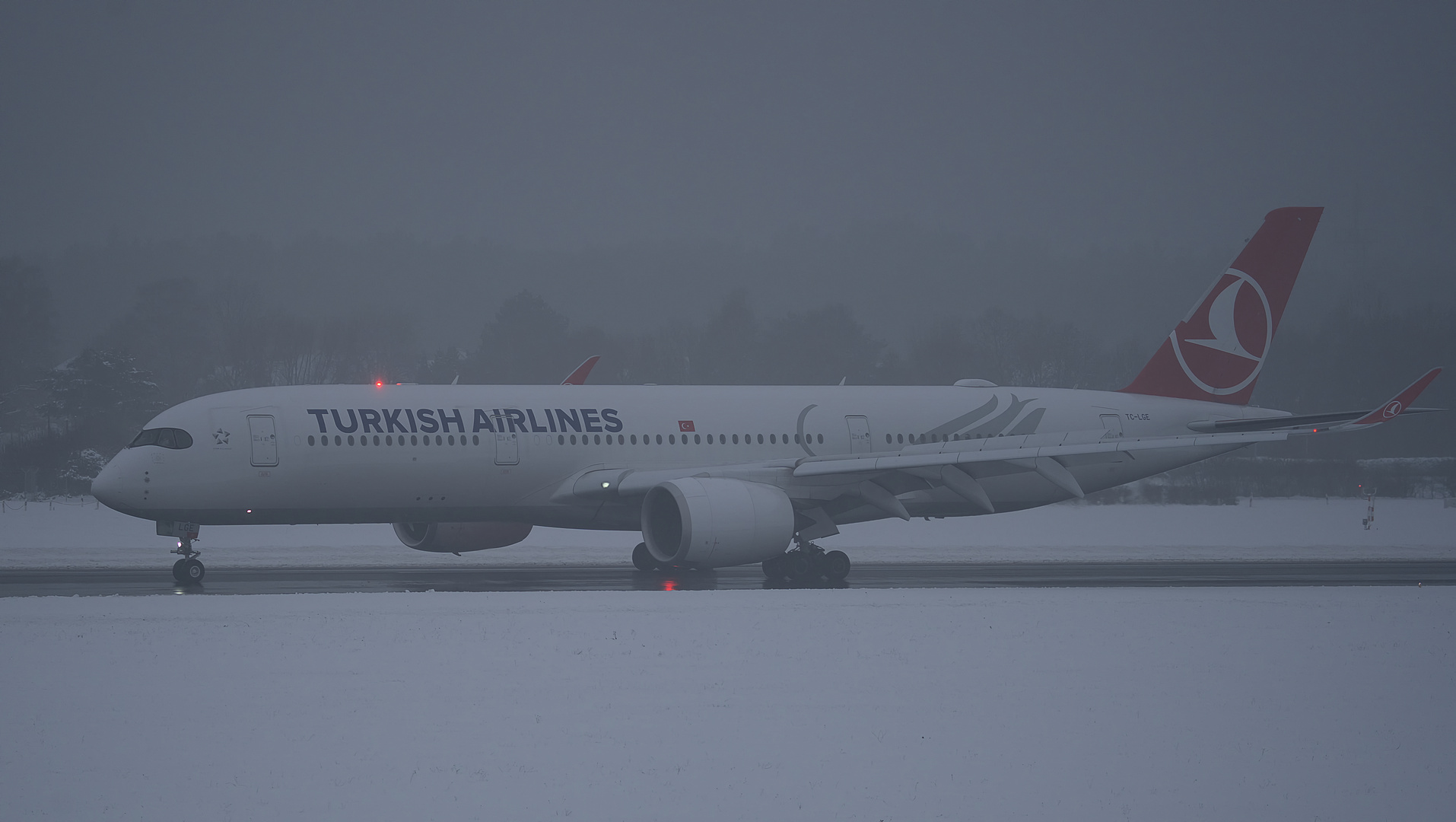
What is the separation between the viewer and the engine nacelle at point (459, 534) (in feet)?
81.8

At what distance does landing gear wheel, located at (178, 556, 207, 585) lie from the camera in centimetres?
Result: 2130

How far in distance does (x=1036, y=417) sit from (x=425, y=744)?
20173 millimetres

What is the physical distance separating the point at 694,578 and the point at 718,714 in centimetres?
1275

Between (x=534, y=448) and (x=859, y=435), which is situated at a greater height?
(x=859, y=435)

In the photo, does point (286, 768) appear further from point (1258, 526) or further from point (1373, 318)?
point (1373, 318)

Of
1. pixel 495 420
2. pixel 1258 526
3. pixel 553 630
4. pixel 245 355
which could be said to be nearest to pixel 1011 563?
pixel 495 420

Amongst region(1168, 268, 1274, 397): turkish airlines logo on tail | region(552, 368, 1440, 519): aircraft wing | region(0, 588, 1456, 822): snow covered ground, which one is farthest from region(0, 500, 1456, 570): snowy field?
region(0, 588, 1456, 822): snow covered ground

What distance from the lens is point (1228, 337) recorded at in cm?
2888

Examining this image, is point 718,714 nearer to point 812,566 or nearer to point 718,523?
point 718,523

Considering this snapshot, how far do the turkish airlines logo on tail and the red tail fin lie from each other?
17mm

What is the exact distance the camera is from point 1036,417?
1093 inches

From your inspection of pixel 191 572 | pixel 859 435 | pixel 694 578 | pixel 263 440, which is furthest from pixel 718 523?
pixel 191 572

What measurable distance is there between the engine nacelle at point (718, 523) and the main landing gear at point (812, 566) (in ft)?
3.10

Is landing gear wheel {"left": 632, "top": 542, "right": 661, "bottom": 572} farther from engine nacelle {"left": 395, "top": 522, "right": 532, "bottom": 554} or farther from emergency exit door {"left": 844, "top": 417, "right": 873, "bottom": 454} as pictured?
emergency exit door {"left": 844, "top": 417, "right": 873, "bottom": 454}
